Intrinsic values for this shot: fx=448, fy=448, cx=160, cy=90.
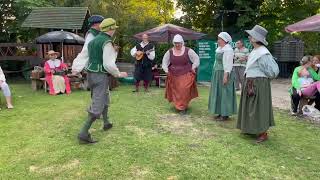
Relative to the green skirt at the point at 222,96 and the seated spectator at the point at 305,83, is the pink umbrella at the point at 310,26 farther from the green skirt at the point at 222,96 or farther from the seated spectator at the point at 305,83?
the green skirt at the point at 222,96

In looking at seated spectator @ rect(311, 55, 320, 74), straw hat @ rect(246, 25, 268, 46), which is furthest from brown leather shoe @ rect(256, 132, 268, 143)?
seated spectator @ rect(311, 55, 320, 74)

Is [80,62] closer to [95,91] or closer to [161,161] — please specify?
[95,91]

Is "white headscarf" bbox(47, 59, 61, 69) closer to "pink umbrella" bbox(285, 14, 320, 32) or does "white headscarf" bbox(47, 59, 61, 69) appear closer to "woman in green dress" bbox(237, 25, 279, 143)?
"pink umbrella" bbox(285, 14, 320, 32)

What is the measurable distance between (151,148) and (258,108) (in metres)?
1.82

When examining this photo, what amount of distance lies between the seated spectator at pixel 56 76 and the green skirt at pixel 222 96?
5.77m

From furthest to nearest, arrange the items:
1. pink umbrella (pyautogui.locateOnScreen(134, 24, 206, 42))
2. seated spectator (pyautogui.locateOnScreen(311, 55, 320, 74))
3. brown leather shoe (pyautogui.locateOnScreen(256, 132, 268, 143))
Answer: pink umbrella (pyautogui.locateOnScreen(134, 24, 206, 42)) < seated spectator (pyautogui.locateOnScreen(311, 55, 320, 74)) < brown leather shoe (pyautogui.locateOnScreen(256, 132, 268, 143))

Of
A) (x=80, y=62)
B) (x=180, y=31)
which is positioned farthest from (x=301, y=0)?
(x=80, y=62)

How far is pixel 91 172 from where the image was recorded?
17.6 feet

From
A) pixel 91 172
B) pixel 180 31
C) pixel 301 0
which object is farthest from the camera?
pixel 301 0

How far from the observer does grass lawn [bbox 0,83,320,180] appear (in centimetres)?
542

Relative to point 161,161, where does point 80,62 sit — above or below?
above

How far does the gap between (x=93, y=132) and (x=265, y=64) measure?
9.55 ft

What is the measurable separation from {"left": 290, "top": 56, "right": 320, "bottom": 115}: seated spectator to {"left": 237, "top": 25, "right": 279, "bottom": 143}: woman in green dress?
100 inches

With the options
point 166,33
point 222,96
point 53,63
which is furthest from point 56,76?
point 222,96
